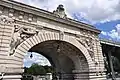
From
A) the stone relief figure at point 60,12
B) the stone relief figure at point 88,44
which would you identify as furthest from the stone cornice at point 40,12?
the stone relief figure at point 88,44

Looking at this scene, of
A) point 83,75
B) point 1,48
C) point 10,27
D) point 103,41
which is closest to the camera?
point 1,48

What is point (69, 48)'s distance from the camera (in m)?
16.3

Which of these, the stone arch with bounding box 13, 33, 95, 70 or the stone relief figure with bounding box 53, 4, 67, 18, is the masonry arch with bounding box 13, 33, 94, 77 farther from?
the stone relief figure with bounding box 53, 4, 67, 18

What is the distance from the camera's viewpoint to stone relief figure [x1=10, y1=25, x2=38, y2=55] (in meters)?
11.2

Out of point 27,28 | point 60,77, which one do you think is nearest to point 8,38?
point 27,28

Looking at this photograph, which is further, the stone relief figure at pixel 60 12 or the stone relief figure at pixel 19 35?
the stone relief figure at pixel 60 12

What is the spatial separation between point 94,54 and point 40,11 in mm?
8078

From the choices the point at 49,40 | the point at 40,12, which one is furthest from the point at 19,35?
the point at 49,40

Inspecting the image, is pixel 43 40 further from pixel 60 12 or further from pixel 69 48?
pixel 69 48

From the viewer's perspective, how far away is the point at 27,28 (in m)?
12.3

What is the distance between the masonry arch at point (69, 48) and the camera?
40.7ft

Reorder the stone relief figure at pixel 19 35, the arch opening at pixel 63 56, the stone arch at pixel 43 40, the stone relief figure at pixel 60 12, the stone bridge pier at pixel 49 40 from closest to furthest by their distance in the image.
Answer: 1. the stone bridge pier at pixel 49 40
2. the stone relief figure at pixel 19 35
3. the stone arch at pixel 43 40
4. the stone relief figure at pixel 60 12
5. the arch opening at pixel 63 56

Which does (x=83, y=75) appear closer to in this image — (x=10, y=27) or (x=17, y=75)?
(x=17, y=75)

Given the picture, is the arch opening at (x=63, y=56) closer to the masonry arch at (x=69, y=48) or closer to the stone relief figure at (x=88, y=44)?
the masonry arch at (x=69, y=48)
